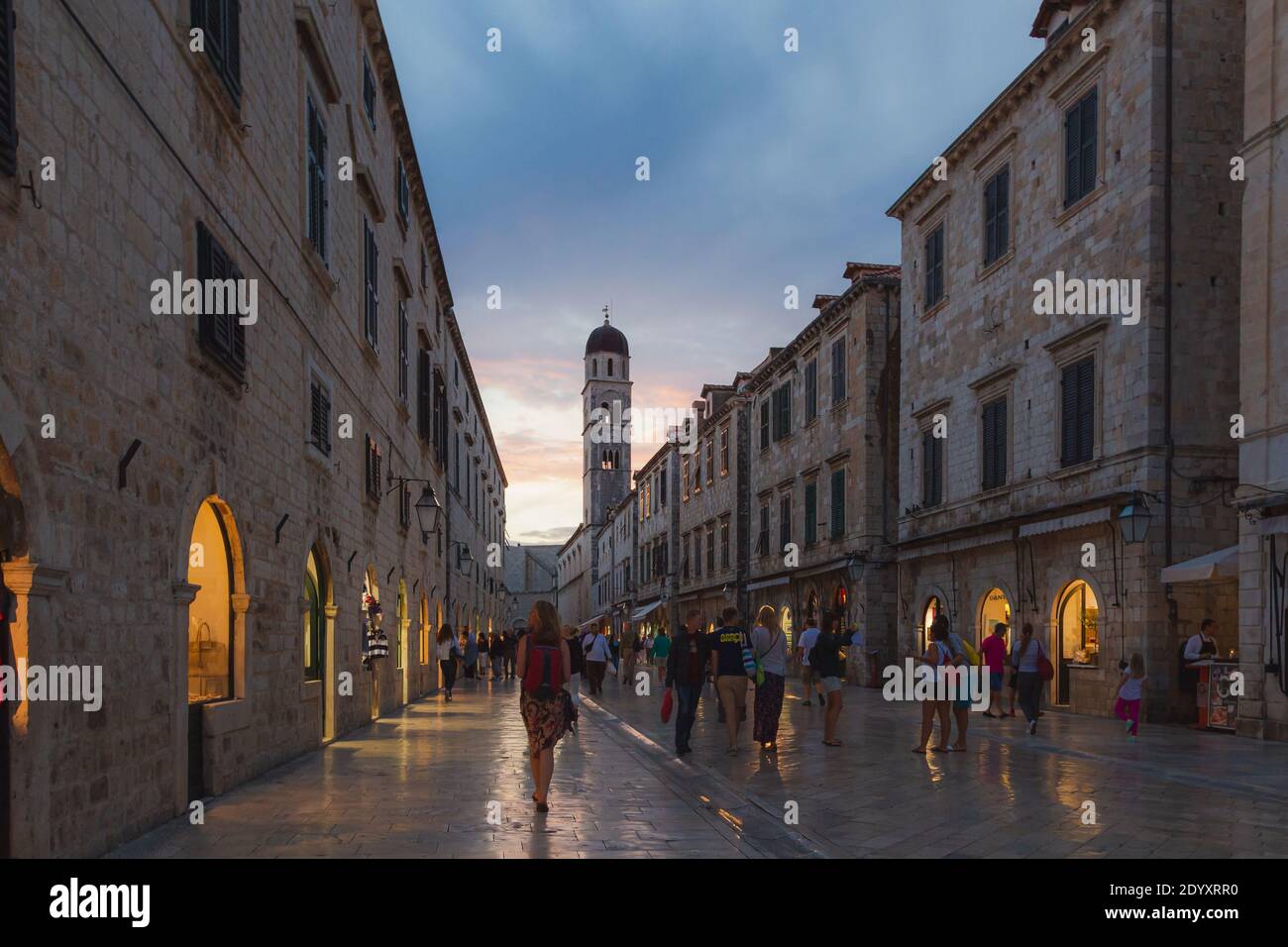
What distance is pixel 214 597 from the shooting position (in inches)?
421

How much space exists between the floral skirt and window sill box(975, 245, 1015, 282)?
1622 cm

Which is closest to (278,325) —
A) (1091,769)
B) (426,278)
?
(1091,769)

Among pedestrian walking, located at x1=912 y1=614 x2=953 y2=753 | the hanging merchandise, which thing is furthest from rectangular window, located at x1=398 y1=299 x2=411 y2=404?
pedestrian walking, located at x1=912 y1=614 x2=953 y2=753

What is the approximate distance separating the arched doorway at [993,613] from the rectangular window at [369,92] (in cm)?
1482

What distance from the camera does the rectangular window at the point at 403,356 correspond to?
22.8 metres

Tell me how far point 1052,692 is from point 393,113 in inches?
659

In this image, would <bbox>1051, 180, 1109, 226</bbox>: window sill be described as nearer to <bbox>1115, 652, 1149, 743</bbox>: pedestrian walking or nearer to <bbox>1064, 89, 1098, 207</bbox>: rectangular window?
<bbox>1064, 89, 1098, 207</bbox>: rectangular window

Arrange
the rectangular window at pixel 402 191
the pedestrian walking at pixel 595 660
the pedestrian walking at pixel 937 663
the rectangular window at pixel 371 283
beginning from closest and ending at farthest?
the pedestrian walking at pixel 937 663 → the rectangular window at pixel 371 283 → the rectangular window at pixel 402 191 → the pedestrian walking at pixel 595 660

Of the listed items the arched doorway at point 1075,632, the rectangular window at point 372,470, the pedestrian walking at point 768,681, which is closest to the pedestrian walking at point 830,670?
the pedestrian walking at point 768,681

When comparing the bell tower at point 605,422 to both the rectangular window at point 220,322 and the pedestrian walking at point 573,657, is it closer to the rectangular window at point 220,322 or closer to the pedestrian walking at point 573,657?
the pedestrian walking at point 573,657

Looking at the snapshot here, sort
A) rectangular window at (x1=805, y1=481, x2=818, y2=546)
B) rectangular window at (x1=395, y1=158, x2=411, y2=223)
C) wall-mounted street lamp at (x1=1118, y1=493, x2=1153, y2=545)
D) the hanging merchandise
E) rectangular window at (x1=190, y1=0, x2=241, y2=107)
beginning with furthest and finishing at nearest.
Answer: rectangular window at (x1=805, y1=481, x2=818, y2=546)
rectangular window at (x1=395, y1=158, x2=411, y2=223)
the hanging merchandise
wall-mounted street lamp at (x1=1118, y1=493, x2=1153, y2=545)
rectangular window at (x1=190, y1=0, x2=241, y2=107)

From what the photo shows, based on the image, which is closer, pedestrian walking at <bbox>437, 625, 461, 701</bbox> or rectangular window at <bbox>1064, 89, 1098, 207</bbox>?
rectangular window at <bbox>1064, 89, 1098, 207</bbox>

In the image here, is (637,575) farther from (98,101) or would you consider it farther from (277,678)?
(98,101)

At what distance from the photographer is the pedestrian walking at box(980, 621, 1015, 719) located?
19.3 metres
